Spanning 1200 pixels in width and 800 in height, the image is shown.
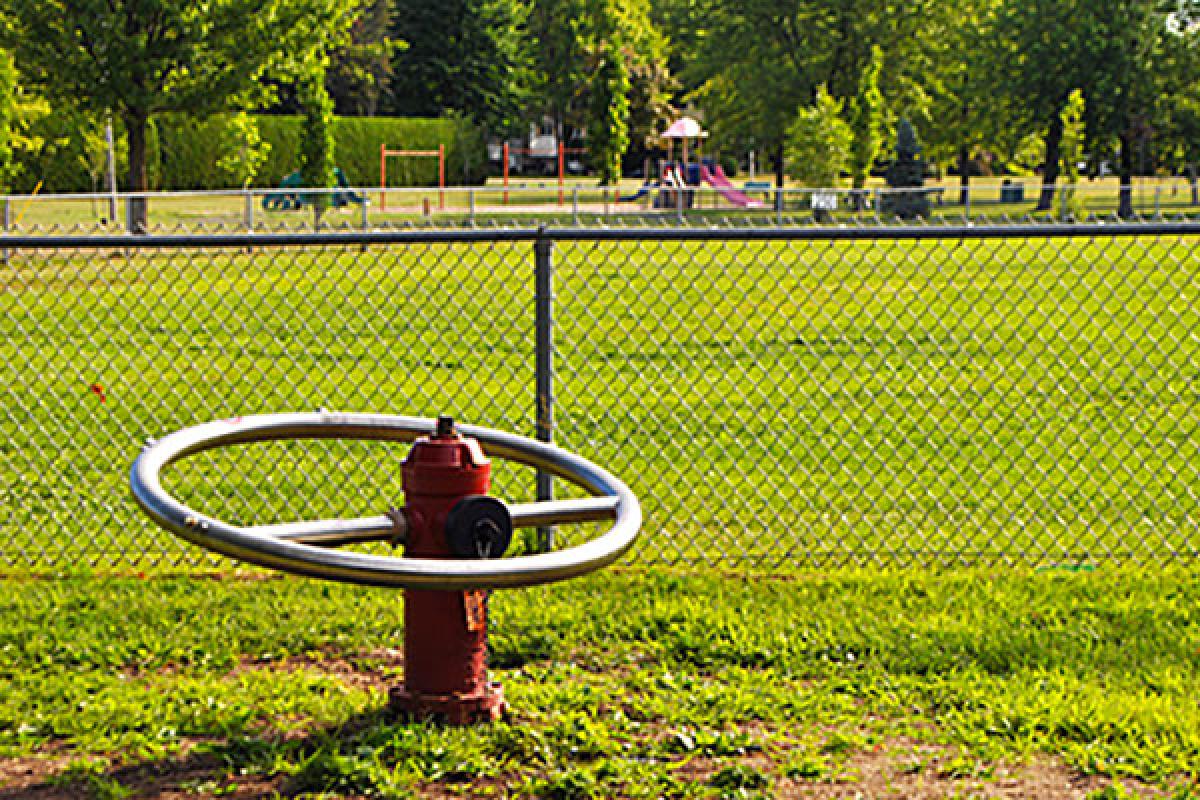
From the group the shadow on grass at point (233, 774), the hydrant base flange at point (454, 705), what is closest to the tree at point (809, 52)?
the hydrant base flange at point (454, 705)

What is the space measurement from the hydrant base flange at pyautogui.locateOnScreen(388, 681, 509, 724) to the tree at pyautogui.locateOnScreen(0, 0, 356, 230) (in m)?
18.9

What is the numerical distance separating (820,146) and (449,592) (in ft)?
112

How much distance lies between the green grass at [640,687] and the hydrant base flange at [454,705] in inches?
1.7

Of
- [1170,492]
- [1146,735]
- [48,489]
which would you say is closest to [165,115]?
[48,489]

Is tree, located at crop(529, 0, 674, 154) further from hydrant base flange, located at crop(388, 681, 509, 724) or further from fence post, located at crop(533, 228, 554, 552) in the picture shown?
hydrant base flange, located at crop(388, 681, 509, 724)

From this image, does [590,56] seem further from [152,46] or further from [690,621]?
[690,621]

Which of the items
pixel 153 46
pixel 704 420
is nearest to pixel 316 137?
pixel 153 46

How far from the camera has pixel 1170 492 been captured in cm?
658

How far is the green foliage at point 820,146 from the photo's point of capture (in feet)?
119

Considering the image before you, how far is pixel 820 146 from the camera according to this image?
36438 mm

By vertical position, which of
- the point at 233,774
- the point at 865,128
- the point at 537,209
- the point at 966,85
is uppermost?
the point at 966,85

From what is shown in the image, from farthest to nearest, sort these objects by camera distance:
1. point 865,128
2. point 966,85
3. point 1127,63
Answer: point 966,85
point 1127,63
point 865,128

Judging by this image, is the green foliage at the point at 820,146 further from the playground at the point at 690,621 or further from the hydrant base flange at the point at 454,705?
the hydrant base flange at the point at 454,705

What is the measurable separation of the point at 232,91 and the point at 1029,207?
29.5m
